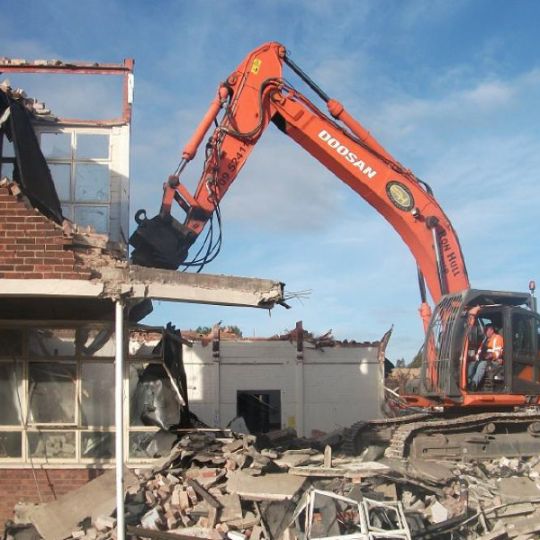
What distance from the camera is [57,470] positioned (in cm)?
1050

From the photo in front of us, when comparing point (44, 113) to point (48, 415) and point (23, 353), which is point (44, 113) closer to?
point (23, 353)

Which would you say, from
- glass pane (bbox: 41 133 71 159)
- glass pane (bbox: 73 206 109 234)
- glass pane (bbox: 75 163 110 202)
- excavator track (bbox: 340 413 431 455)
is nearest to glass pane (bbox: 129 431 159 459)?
glass pane (bbox: 73 206 109 234)

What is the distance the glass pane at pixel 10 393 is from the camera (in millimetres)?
10695

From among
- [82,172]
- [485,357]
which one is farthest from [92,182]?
[485,357]

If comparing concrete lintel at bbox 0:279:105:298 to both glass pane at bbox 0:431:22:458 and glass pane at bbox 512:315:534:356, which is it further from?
glass pane at bbox 512:315:534:356

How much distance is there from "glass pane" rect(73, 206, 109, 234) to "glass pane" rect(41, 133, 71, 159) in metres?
0.83

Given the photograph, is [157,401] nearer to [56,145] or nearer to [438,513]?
[438,513]

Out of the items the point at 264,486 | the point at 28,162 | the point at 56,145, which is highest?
the point at 56,145

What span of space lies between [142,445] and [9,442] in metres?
1.67

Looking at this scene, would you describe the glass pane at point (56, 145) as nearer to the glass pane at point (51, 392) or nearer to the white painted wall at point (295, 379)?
the glass pane at point (51, 392)

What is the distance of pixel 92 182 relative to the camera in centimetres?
1227

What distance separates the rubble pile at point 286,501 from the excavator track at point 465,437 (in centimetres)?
124

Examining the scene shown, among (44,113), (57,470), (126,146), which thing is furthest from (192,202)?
(57,470)

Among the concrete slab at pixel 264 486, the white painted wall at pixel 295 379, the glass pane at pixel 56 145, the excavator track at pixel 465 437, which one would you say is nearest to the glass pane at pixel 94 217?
the glass pane at pixel 56 145
